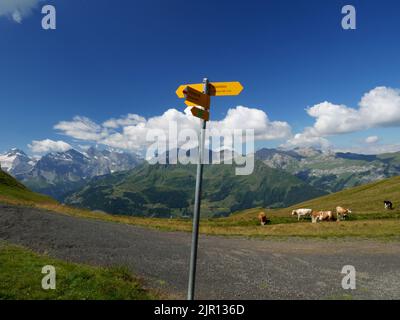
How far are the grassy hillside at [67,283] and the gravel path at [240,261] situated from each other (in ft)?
5.44

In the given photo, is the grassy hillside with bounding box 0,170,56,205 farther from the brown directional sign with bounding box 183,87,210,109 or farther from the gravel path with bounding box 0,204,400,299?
the brown directional sign with bounding box 183,87,210,109

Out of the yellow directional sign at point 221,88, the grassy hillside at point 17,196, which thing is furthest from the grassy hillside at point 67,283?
the grassy hillside at point 17,196

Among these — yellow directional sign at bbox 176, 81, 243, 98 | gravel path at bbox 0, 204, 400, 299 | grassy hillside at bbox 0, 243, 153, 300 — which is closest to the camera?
yellow directional sign at bbox 176, 81, 243, 98

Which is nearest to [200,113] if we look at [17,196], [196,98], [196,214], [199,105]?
[199,105]

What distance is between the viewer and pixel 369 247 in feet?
92.4

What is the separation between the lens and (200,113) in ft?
29.7

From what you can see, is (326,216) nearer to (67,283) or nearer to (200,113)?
(67,283)

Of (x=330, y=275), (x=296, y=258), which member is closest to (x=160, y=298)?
(x=330, y=275)

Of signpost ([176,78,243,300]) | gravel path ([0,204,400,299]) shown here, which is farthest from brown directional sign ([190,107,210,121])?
gravel path ([0,204,400,299])

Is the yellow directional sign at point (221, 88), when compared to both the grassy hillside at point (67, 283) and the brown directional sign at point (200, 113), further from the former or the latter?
the grassy hillside at point (67, 283)

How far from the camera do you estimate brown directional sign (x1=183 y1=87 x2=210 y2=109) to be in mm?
8742

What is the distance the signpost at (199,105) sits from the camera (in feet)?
28.8
